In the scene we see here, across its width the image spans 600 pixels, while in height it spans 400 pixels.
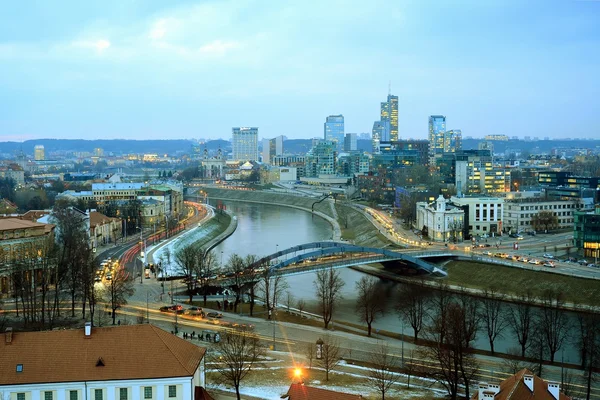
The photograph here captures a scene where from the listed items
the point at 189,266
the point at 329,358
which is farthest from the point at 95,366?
the point at 189,266

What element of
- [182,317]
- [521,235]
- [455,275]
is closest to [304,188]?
[521,235]

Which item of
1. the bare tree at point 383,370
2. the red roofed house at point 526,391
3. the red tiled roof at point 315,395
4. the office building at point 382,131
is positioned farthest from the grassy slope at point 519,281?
the office building at point 382,131

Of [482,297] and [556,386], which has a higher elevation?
[556,386]

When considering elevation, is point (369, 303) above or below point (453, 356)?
below

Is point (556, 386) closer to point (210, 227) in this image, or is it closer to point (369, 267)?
point (369, 267)

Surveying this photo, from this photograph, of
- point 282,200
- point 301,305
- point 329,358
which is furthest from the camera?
point 282,200

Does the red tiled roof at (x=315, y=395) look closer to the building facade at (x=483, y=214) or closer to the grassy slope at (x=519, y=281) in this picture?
the grassy slope at (x=519, y=281)

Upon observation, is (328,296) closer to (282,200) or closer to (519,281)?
(519,281)
